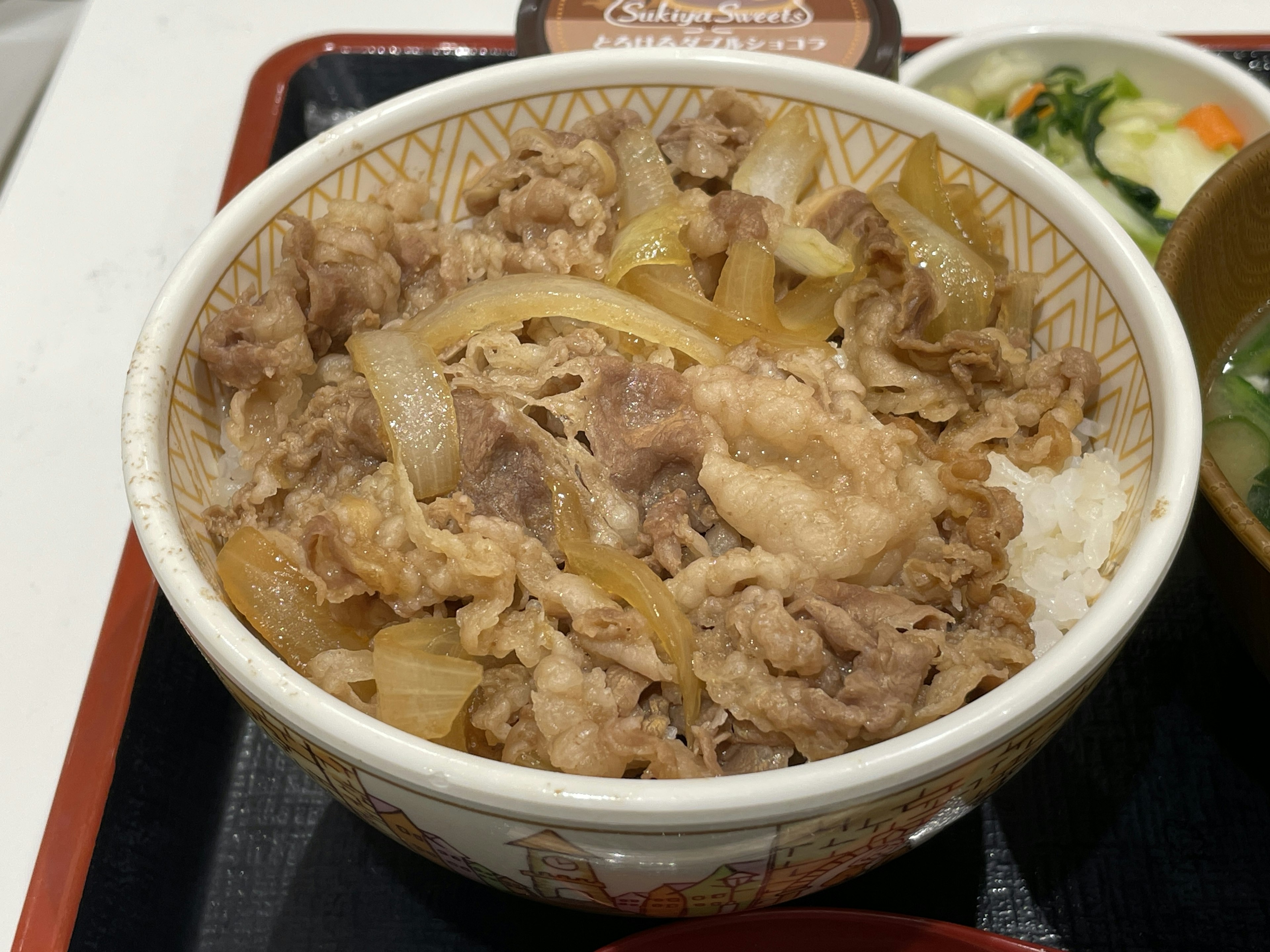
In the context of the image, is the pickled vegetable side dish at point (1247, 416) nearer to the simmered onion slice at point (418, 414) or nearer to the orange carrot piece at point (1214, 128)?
the orange carrot piece at point (1214, 128)

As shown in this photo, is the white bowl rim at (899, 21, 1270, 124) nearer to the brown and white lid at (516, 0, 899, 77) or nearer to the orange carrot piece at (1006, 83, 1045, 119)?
the orange carrot piece at (1006, 83, 1045, 119)

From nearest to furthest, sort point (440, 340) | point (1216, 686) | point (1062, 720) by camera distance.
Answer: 1. point (1062, 720)
2. point (440, 340)
3. point (1216, 686)

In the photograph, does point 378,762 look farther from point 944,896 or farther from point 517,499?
Answer: point 944,896

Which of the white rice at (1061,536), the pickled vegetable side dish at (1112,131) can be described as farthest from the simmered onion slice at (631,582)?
the pickled vegetable side dish at (1112,131)

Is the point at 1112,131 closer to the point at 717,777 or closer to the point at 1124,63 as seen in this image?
the point at 1124,63

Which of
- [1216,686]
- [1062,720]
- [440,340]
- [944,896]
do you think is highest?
[440,340]

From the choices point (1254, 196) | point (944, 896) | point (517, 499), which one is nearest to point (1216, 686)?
point (944, 896)
